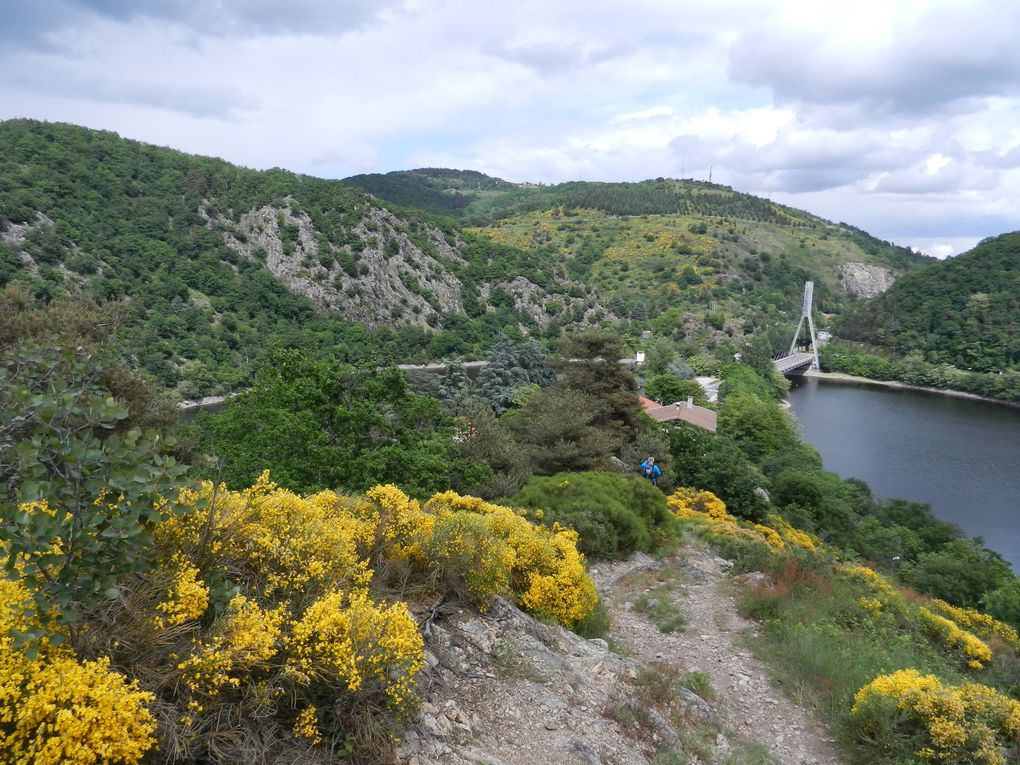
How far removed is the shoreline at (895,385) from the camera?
64688 mm

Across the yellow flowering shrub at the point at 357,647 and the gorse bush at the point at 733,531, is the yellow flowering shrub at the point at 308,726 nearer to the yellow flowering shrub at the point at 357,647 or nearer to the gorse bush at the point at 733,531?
the yellow flowering shrub at the point at 357,647

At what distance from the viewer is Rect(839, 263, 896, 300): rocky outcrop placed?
122 m

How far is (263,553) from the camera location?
439 centimetres

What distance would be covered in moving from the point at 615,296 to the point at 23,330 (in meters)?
86.5

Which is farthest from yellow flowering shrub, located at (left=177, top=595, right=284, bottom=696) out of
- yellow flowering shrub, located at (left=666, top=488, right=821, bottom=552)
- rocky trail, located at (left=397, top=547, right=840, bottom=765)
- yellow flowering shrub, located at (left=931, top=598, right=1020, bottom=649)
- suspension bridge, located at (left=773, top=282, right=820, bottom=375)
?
suspension bridge, located at (left=773, top=282, right=820, bottom=375)

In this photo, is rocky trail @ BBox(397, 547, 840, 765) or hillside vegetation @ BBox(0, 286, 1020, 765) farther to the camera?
rocky trail @ BBox(397, 547, 840, 765)

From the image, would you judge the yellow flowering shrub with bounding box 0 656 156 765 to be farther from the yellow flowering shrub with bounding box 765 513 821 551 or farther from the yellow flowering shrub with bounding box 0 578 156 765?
the yellow flowering shrub with bounding box 765 513 821 551

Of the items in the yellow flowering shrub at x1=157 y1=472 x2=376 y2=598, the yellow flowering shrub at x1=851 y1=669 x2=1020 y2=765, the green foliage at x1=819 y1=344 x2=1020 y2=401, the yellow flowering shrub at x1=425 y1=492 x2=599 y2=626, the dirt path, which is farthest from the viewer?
the green foliage at x1=819 y1=344 x2=1020 y2=401

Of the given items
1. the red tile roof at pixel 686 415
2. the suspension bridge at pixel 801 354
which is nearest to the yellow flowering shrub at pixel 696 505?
the red tile roof at pixel 686 415

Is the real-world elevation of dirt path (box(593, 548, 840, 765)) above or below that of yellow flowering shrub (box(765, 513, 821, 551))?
above

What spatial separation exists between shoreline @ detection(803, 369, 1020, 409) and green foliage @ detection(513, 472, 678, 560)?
70.2 m

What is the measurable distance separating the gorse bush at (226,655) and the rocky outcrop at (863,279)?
13876 centimetres

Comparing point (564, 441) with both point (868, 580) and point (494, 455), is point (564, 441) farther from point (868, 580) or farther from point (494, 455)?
point (868, 580)

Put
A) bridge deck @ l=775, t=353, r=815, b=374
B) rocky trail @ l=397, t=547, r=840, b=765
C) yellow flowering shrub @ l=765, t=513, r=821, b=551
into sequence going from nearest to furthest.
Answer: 1. rocky trail @ l=397, t=547, r=840, b=765
2. yellow flowering shrub @ l=765, t=513, r=821, b=551
3. bridge deck @ l=775, t=353, r=815, b=374
